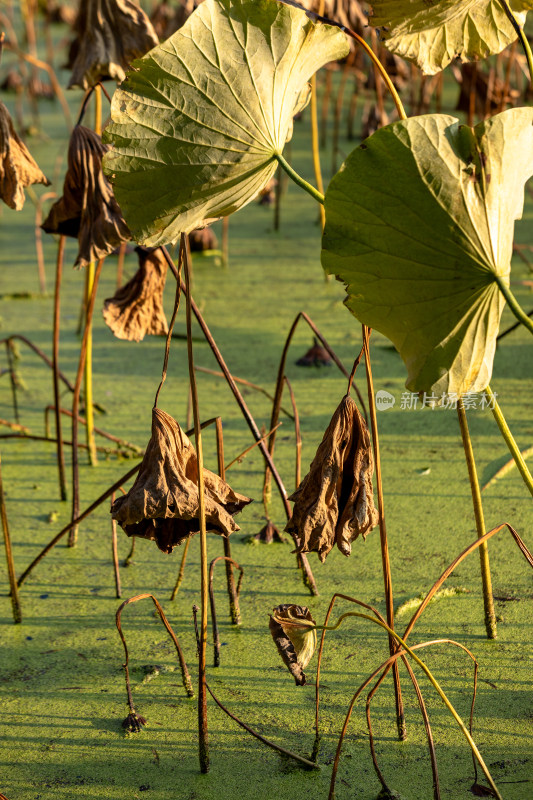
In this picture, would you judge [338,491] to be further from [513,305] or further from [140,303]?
[140,303]

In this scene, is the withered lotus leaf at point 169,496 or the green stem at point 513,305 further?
the withered lotus leaf at point 169,496

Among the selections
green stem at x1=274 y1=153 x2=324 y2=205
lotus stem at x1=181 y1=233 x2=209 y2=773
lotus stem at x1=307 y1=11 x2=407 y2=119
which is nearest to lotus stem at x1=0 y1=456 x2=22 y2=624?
lotus stem at x1=181 y1=233 x2=209 y2=773

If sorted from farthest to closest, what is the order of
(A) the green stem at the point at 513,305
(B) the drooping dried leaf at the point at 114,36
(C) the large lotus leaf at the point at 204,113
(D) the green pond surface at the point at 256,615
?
1. (B) the drooping dried leaf at the point at 114,36
2. (D) the green pond surface at the point at 256,615
3. (C) the large lotus leaf at the point at 204,113
4. (A) the green stem at the point at 513,305

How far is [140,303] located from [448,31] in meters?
0.72

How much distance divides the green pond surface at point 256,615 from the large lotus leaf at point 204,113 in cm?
69

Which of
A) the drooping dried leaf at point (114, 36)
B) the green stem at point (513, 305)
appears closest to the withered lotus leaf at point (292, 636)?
the green stem at point (513, 305)

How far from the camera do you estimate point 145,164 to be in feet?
3.38

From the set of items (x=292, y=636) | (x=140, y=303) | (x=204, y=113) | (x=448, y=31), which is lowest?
(x=292, y=636)

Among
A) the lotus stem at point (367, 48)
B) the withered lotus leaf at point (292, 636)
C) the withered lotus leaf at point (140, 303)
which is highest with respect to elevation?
the lotus stem at point (367, 48)

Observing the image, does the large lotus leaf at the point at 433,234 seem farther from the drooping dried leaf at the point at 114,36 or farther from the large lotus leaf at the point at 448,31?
the drooping dried leaf at the point at 114,36

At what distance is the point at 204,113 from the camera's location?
1.03 m

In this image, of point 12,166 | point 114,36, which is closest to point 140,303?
point 12,166

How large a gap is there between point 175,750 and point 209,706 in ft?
0.33

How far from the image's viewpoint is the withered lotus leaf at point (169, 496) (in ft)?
3.47
